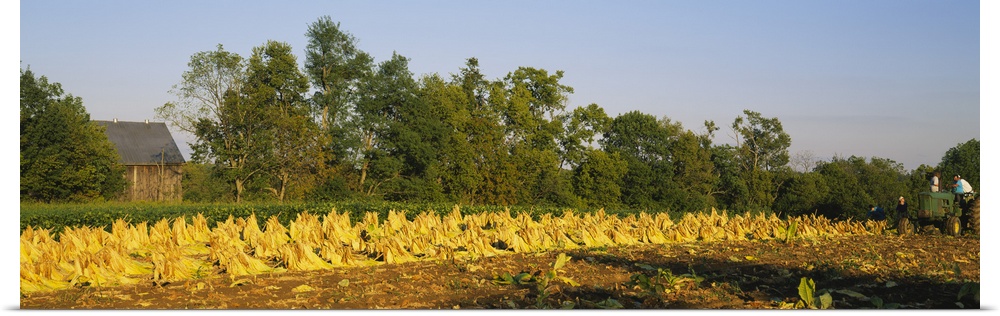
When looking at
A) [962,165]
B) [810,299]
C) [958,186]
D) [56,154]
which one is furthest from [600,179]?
[810,299]

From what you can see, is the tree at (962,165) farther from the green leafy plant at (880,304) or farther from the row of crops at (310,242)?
the green leafy plant at (880,304)

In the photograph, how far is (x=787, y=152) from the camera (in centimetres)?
3438

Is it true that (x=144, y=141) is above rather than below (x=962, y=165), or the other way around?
above

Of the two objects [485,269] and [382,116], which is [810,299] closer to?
[485,269]

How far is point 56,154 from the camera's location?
15039 millimetres

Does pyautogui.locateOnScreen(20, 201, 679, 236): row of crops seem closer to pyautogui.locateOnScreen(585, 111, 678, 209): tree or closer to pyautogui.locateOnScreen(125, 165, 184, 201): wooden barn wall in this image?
pyautogui.locateOnScreen(125, 165, 184, 201): wooden barn wall

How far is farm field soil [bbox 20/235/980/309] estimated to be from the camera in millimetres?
6961

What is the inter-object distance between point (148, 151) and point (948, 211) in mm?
25806

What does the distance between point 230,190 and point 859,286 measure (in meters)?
24.7

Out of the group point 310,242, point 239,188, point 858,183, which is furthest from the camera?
point 858,183

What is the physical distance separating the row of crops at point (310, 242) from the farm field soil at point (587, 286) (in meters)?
0.29

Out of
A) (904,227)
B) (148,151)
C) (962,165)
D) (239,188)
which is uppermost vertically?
(148,151)

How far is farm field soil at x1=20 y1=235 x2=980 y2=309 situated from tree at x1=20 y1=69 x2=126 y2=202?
8595mm
